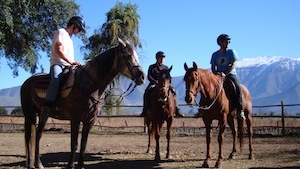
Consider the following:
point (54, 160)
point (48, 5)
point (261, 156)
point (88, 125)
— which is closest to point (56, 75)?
point (88, 125)

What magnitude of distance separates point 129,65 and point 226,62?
11.0 ft

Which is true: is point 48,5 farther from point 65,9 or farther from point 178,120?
point 178,120

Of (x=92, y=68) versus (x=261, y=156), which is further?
(x=261, y=156)

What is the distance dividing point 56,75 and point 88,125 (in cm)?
105

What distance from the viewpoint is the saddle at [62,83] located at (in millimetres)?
6727

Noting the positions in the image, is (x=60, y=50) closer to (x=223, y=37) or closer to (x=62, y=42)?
(x=62, y=42)

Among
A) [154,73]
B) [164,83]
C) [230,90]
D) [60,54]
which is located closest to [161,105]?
[164,83]

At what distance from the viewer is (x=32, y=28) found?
2261 cm

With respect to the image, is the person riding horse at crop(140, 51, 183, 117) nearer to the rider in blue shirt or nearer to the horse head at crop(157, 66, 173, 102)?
the horse head at crop(157, 66, 173, 102)

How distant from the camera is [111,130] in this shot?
21.4 metres

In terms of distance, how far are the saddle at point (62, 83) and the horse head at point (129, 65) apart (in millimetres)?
901

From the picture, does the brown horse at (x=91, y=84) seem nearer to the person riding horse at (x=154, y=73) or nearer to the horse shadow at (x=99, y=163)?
the horse shadow at (x=99, y=163)

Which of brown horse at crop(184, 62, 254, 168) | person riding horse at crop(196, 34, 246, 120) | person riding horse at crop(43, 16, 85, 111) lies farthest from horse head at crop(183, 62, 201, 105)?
person riding horse at crop(43, 16, 85, 111)

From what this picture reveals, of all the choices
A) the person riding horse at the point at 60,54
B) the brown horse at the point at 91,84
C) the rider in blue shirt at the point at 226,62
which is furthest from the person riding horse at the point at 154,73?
the brown horse at the point at 91,84
